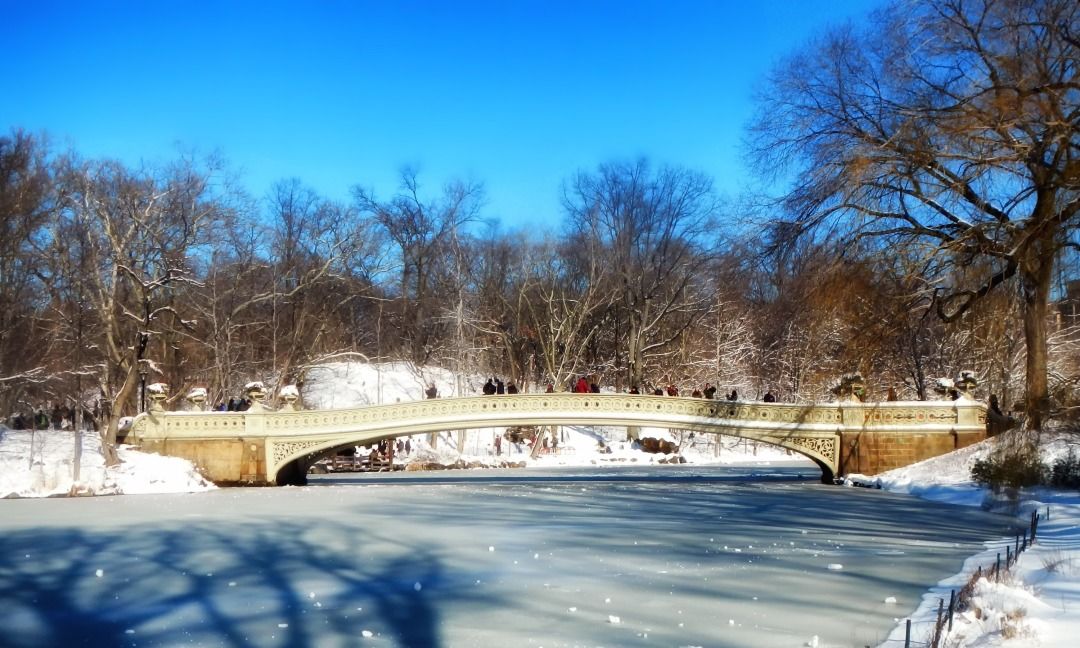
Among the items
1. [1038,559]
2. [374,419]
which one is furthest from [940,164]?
[374,419]

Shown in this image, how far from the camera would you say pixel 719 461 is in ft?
129

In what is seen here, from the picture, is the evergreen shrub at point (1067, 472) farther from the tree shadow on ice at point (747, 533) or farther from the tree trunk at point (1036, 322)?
the tree shadow on ice at point (747, 533)

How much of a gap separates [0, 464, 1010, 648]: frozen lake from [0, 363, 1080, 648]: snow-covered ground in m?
0.75

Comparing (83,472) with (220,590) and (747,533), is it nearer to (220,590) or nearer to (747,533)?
(220,590)

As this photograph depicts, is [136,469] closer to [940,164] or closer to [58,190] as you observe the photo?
[58,190]

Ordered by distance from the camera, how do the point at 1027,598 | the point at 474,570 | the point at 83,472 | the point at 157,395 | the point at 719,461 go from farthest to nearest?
1. the point at 719,461
2. the point at 157,395
3. the point at 83,472
4. the point at 474,570
5. the point at 1027,598

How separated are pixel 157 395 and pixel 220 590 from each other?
637 inches

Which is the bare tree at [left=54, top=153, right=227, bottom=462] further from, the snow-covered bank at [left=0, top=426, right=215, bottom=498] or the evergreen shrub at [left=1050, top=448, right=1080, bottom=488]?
the evergreen shrub at [left=1050, top=448, right=1080, bottom=488]

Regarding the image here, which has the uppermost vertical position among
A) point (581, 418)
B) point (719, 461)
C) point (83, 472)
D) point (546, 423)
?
point (581, 418)

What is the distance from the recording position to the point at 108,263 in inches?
1241

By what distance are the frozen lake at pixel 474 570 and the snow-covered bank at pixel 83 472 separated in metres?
3.07

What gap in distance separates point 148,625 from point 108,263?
84.6 feet

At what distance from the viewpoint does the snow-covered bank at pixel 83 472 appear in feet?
71.9

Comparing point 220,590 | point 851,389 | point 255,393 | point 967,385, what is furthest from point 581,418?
point 220,590
